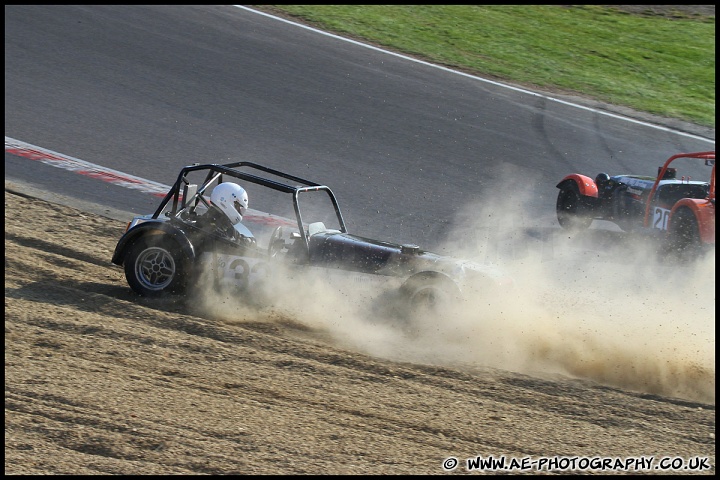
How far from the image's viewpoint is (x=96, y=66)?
12297 millimetres

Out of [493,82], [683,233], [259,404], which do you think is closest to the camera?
[259,404]

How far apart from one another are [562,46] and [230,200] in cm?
977

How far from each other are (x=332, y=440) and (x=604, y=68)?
11.4 meters

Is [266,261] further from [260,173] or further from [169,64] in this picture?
[169,64]

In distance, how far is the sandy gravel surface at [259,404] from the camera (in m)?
4.63

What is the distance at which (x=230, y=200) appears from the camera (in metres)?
7.18

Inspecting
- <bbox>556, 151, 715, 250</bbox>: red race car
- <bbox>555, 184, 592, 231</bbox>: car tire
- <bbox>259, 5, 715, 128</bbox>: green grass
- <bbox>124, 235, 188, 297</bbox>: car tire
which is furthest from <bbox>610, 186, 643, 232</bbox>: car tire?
<bbox>124, 235, 188, 297</bbox>: car tire

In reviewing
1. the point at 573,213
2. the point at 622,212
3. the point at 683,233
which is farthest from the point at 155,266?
the point at 622,212

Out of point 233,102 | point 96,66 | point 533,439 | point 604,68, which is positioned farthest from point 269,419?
point 604,68

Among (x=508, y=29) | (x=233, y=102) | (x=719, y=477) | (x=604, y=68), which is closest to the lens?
(x=719, y=477)

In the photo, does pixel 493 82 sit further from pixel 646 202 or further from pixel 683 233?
pixel 683 233

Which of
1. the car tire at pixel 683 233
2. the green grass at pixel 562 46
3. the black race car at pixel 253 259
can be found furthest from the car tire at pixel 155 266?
the green grass at pixel 562 46

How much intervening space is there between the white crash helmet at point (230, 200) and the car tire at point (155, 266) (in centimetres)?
50

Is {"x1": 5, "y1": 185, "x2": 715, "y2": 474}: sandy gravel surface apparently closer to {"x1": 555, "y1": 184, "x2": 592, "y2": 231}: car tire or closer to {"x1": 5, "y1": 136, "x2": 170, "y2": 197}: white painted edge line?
{"x1": 5, "y1": 136, "x2": 170, "y2": 197}: white painted edge line
